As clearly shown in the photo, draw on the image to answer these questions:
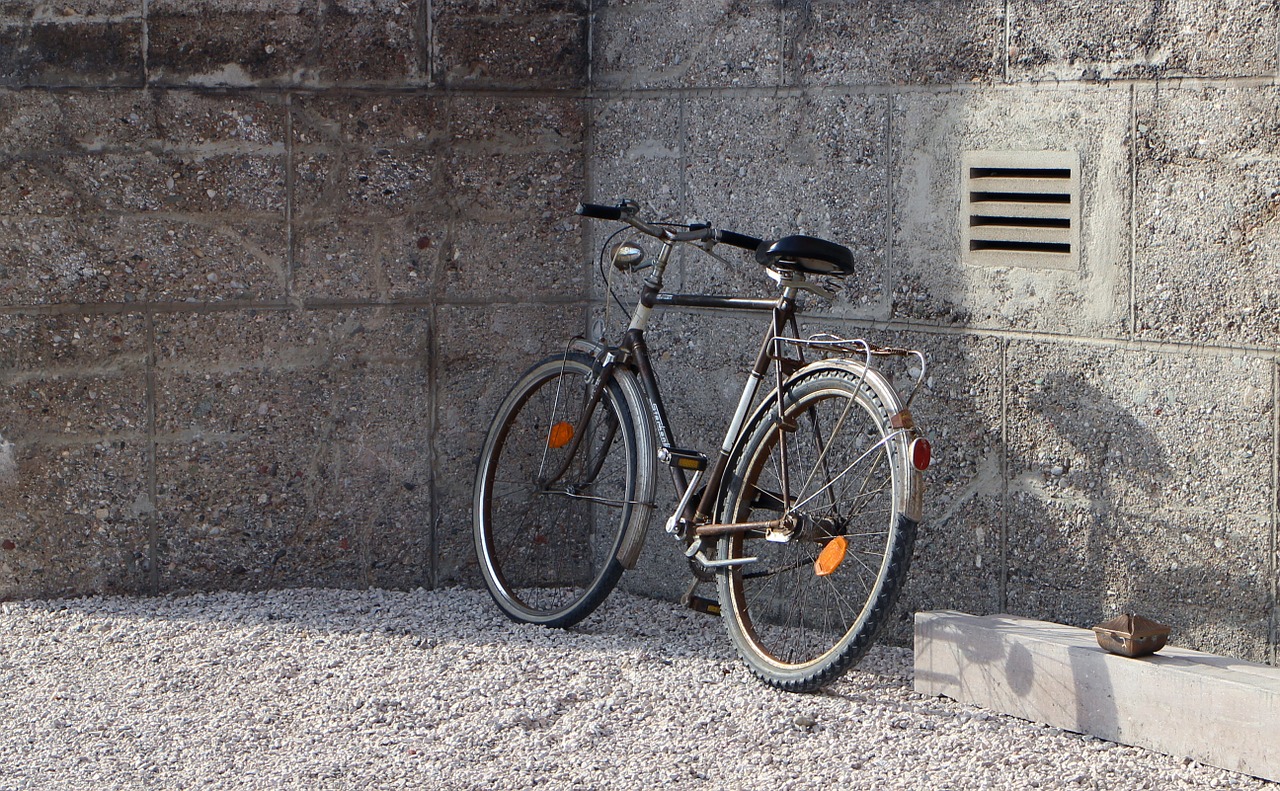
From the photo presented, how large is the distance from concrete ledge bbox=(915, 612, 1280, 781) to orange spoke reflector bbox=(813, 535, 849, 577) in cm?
39

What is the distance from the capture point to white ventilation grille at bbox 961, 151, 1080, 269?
3.73m

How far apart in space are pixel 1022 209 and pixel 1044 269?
0.18 metres

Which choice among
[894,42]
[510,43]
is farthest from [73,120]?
[894,42]

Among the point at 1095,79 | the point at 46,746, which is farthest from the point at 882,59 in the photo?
the point at 46,746

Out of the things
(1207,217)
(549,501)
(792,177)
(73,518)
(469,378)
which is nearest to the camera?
(1207,217)

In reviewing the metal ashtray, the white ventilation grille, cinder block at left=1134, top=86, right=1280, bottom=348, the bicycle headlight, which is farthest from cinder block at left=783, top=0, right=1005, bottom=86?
the metal ashtray

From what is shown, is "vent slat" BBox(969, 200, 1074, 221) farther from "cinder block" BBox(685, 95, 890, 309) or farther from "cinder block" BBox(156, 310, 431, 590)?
"cinder block" BBox(156, 310, 431, 590)

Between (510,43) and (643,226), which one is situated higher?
(510,43)

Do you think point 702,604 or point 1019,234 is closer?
point 1019,234

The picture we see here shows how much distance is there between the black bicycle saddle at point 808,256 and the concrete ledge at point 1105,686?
0.95 metres

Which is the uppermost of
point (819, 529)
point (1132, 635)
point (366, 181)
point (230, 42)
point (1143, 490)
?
point (230, 42)

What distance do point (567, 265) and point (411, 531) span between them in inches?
41.4

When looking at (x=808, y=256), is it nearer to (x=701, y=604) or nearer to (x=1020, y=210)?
(x=1020, y=210)

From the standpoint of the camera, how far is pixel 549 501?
4.96m
